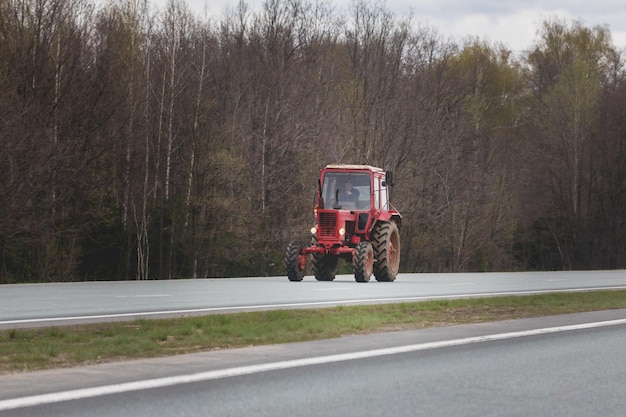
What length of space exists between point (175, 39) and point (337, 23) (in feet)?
59.8

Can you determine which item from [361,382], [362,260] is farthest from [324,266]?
[361,382]

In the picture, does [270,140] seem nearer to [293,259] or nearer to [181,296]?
[293,259]

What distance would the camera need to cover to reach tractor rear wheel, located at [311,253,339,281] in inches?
1203

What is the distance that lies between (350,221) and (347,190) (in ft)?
3.13

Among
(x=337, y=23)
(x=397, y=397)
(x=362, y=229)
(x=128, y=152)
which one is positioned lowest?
(x=397, y=397)

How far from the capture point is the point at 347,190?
30.0 meters

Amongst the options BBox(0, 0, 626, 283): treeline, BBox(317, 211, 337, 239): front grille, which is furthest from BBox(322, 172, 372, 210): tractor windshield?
BBox(0, 0, 626, 283): treeline

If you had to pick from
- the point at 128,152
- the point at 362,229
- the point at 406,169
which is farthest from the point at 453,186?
the point at 362,229

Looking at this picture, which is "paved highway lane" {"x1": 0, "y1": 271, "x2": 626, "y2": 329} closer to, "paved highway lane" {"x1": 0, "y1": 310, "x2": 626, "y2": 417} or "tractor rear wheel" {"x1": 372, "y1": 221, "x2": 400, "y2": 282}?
"tractor rear wheel" {"x1": 372, "y1": 221, "x2": 400, "y2": 282}

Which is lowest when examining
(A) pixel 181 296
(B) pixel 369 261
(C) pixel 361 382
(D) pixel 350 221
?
(C) pixel 361 382

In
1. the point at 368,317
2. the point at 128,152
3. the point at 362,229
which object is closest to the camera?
the point at 368,317

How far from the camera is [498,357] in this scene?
11.2 meters

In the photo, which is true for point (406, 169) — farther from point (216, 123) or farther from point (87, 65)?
point (87, 65)

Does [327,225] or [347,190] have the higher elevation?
[347,190]
